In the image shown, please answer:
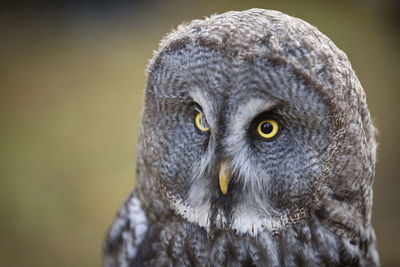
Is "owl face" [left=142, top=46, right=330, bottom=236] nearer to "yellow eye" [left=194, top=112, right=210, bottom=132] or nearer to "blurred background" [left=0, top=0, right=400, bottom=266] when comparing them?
"yellow eye" [left=194, top=112, right=210, bottom=132]

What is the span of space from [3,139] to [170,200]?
12.9ft

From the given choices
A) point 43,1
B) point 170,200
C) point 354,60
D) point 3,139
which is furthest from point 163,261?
point 43,1

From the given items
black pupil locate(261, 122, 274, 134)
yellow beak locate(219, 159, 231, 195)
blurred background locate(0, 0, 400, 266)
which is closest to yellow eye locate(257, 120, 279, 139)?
black pupil locate(261, 122, 274, 134)

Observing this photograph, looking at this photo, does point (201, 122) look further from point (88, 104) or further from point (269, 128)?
point (88, 104)

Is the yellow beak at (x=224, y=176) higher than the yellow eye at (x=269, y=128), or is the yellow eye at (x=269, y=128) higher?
the yellow eye at (x=269, y=128)

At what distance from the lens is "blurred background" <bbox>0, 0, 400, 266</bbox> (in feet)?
13.3

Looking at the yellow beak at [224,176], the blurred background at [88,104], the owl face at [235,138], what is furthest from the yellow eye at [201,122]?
the blurred background at [88,104]

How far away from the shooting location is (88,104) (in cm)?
540

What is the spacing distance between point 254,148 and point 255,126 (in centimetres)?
7

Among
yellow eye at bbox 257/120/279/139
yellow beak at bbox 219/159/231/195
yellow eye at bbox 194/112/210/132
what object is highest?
yellow eye at bbox 194/112/210/132

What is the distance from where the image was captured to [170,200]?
152cm

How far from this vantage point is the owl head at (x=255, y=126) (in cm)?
125

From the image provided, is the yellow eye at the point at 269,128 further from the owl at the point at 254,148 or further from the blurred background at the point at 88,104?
the blurred background at the point at 88,104

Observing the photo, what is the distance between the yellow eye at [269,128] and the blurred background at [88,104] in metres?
2.60
